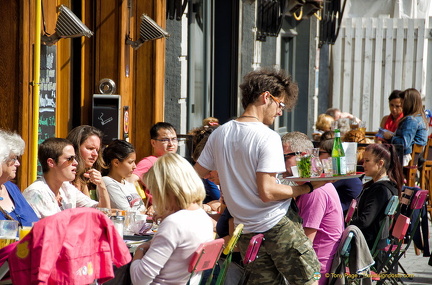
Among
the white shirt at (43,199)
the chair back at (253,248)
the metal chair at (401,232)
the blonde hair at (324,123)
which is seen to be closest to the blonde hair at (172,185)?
the chair back at (253,248)

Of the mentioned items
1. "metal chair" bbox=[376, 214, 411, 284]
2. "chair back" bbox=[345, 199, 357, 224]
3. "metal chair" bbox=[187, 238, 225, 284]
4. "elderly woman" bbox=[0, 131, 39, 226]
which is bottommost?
"metal chair" bbox=[376, 214, 411, 284]

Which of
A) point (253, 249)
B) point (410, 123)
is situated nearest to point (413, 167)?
point (410, 123)

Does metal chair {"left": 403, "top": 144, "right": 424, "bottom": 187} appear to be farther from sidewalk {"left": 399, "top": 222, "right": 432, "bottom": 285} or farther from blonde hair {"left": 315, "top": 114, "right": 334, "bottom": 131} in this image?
blonde hair {"left": 315, "top": 114, "right": 334, "bottom": 131}

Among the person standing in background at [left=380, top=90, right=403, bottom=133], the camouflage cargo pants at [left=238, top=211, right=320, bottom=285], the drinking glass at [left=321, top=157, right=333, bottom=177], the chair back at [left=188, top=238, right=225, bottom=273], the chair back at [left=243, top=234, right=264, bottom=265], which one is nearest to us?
the chair back at [left=188, top=238, right=225, bottom=273]

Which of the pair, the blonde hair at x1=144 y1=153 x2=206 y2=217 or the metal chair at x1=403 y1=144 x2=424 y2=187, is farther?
the metal chair at x1=403 y1=144 x2=424 y2=187

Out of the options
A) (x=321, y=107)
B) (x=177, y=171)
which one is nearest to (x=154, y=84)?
(x=177, y=171)

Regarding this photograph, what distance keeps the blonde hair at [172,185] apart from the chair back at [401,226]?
2.76 m

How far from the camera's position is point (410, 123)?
1010 cm

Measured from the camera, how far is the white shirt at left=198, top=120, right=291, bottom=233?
445cm

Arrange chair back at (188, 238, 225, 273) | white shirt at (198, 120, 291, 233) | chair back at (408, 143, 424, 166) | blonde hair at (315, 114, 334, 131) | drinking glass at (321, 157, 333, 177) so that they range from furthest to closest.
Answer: blonde hair at (315, 114, 334, 131) < chair back at (408, 143, 424, 166) < drinking glass at (321, 157, 333, 177) < white shirt at (198, 120, 291, 233) < chair back at (188, 238, 225, 273)

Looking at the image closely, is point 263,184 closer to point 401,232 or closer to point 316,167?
point 316,167

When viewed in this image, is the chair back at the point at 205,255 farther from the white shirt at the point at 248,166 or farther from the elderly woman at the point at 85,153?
the elderly woman at the point at 85,153

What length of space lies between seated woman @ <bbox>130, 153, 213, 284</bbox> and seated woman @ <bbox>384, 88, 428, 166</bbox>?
21.7 feet

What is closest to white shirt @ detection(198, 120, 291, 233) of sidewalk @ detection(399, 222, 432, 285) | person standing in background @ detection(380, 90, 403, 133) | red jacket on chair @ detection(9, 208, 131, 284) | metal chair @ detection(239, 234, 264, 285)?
metal chair @ detection(239, 234, 264, 285)
